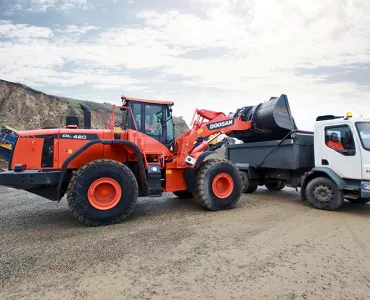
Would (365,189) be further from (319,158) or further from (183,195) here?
(183,195)

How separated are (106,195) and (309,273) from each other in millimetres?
3668

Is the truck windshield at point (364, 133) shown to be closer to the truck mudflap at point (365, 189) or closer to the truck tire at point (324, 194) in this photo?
the truck mudflap at point (365, 189)

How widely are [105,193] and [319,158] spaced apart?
A: 4.87 metres

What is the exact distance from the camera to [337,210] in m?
6.61

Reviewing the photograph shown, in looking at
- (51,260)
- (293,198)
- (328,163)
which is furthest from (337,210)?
(51,260)

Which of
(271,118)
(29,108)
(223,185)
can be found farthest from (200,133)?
(29,108)

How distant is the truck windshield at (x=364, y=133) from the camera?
20.1 feet

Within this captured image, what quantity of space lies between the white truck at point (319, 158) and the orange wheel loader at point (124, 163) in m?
0.88

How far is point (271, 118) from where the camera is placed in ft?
24.7

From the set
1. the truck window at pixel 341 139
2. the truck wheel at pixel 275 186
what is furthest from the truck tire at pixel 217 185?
the truck wheel at pixel 275 186

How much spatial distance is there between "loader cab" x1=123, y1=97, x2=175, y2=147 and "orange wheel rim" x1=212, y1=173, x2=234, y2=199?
1.41 metres

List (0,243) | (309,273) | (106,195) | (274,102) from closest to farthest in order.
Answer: (309,273), (0,243), (106,195), (274,102)

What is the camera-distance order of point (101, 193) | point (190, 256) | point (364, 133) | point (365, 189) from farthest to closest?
point (364, 133), point (365, 189), point (101, 193), point (190, 256)

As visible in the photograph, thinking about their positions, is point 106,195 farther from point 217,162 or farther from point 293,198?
point 293,198
